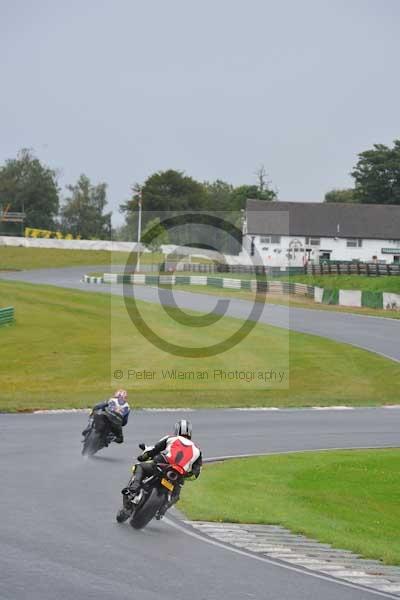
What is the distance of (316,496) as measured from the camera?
16.4 m

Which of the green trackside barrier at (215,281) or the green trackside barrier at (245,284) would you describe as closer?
the green trackside barrier at (245,284)

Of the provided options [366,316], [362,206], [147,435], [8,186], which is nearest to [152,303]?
[366,316]

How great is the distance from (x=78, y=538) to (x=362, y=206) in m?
103

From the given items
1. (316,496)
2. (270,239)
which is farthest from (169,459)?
(270,239)

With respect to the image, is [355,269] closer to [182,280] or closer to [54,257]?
[182,280]

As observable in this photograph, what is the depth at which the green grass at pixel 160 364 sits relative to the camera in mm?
31975

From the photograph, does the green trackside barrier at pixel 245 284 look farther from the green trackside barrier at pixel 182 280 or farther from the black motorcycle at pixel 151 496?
the black motorcycle at pixel 151 496

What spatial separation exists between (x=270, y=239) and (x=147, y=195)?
3374 cm

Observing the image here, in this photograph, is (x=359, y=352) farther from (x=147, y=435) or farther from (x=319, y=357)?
(x=147, y=435)

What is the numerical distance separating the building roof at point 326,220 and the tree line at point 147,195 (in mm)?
10241

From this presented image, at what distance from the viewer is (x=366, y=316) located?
188 ft

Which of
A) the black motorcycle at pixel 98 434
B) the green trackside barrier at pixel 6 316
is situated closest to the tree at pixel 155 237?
the green trackside barrier at pixel 6 316

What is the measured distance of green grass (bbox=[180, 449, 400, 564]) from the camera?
44.3 ft

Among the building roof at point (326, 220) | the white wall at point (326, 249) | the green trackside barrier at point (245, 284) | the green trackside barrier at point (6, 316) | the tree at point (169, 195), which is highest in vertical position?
the tree at point (169, 195)
